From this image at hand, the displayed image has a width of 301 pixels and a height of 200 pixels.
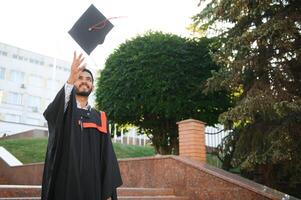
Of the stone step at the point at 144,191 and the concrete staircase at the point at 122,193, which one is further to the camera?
the stone step at the point at 144,191

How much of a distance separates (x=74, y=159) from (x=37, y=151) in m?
12.4

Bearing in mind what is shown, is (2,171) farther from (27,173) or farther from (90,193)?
(90,193)

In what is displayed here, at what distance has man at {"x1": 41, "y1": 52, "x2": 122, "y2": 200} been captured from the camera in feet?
13.2

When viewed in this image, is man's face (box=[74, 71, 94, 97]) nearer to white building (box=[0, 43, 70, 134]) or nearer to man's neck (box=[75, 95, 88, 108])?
man's neck (box=[75, 95, 88, 108])

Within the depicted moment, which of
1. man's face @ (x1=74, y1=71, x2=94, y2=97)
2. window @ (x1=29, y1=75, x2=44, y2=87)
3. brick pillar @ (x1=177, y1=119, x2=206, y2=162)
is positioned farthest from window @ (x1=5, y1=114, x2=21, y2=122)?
man's face @ (x1=74, y1=71, x2=94, y2=97)

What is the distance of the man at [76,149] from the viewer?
4.02 metres

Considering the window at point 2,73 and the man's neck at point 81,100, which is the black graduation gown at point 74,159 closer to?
the man's neck at point 81,100

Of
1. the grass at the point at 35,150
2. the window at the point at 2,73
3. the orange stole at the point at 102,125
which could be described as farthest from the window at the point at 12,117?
the orange stole at the point at 102,125

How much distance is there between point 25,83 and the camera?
4791 centimetres

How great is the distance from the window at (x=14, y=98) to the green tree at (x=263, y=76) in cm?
3819

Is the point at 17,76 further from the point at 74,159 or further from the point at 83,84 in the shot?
the point at 74,159

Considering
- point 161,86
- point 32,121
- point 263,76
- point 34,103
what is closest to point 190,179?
point 263,76

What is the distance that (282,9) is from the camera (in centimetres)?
1050

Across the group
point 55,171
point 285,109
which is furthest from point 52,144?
point 285,109
